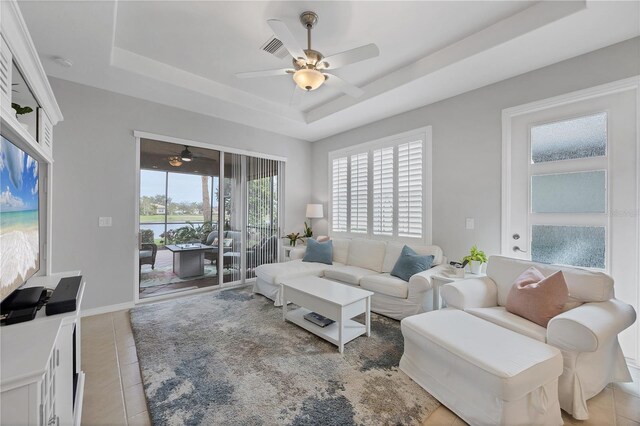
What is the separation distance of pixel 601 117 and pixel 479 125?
1022 mm

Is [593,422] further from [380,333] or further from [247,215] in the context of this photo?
[247,215]

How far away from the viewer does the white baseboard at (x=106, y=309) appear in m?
3.18

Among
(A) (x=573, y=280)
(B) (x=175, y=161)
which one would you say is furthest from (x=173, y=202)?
(A) (x=573, y=280)

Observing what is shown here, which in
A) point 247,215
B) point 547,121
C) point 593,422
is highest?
point 547,121

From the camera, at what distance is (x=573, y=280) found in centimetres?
204

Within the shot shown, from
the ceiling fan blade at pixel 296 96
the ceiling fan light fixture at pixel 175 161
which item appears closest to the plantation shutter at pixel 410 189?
the ceiling fan blade at pixel 296 96

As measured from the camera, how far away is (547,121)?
8.85 ft

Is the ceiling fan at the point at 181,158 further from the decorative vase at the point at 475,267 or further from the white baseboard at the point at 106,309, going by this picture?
the decorative vase at the point at 475,267

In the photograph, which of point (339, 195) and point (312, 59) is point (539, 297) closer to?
point (312, 59)

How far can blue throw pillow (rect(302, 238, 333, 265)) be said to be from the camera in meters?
4.23

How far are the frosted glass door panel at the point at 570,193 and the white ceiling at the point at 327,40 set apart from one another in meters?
1.14

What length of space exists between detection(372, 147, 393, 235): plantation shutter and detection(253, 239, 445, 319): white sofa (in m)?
0.37

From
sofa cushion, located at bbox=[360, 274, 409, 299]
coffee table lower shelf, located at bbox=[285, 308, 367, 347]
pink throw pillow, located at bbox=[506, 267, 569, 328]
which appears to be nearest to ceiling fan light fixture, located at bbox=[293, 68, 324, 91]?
coffee table lower shelf, located at bbox=[285, 308, 367, 347]

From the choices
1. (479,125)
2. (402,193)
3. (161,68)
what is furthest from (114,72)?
(479,125)
